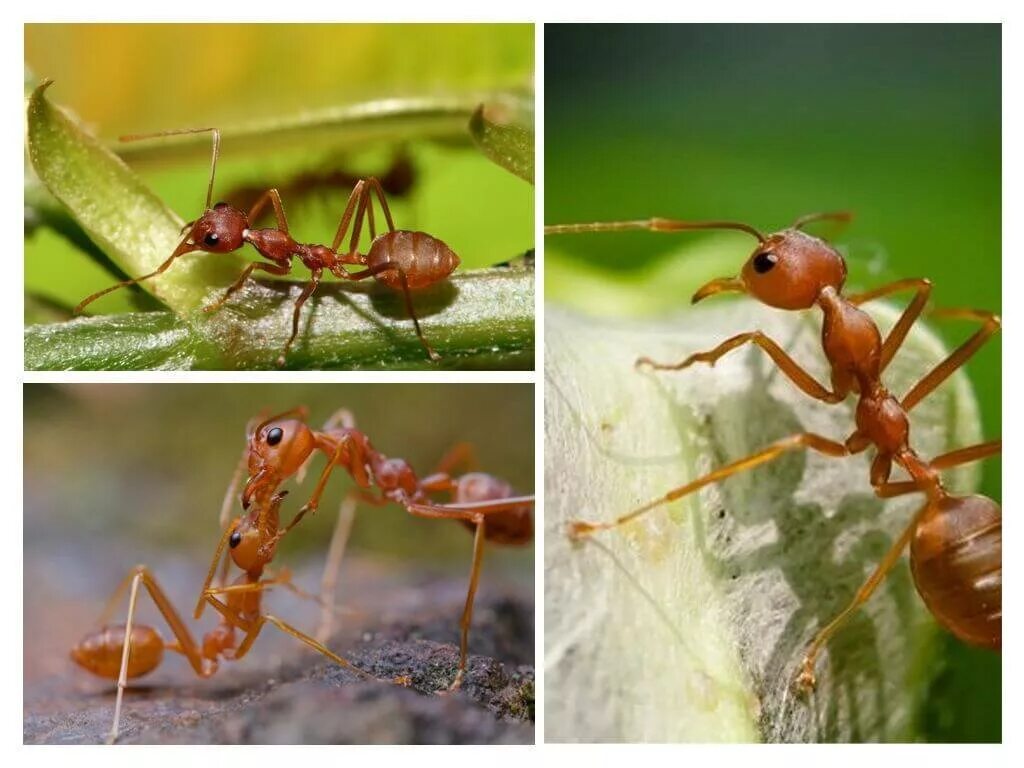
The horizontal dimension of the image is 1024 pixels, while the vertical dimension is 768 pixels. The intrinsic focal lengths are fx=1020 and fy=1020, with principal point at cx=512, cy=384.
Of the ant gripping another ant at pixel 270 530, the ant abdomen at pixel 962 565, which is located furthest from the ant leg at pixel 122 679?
the ant abdomen at pixel 962 565

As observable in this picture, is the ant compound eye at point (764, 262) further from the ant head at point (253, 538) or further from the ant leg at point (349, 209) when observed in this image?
the ant head at point (253, 538)

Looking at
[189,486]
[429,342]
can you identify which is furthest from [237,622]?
[429,342]

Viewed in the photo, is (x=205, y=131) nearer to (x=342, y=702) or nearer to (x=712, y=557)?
(x=342, y=702)

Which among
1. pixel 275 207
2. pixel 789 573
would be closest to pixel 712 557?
pixel 789 573

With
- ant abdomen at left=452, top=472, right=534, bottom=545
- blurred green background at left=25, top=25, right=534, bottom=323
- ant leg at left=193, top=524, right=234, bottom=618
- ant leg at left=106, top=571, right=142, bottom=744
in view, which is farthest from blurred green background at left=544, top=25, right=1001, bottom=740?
ant leg at left=106, top=571, right=142, bottom=744

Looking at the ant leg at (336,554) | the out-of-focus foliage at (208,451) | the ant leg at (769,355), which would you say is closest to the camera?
the ant leg at (769,355)

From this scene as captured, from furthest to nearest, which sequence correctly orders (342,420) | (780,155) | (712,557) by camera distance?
(342,420) < (780,155) < (712,557)
